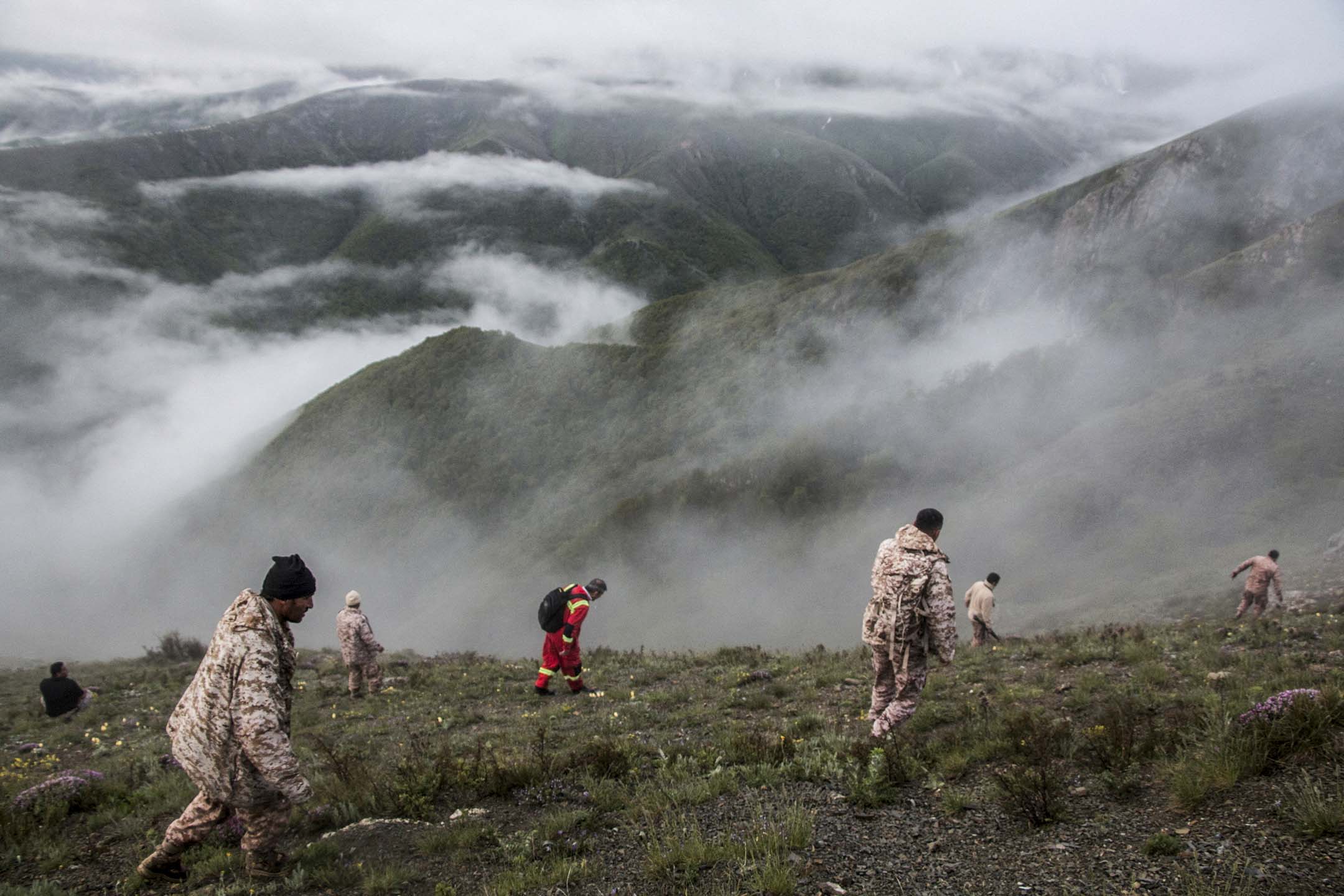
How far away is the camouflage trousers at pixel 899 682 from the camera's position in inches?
270

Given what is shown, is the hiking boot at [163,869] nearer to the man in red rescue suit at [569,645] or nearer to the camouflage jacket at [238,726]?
the camouflage jacket at [238,726]

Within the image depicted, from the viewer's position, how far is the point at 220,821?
5336 mm

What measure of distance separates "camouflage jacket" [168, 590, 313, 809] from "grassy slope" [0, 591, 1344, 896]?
703 millimetres

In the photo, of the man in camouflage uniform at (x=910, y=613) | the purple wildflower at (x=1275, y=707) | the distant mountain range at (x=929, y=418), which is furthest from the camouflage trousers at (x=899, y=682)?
the distant mountain range at (x=929, y=418)

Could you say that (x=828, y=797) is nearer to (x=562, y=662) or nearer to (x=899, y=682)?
(x=899, y=682)

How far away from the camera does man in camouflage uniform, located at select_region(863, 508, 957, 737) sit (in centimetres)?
664

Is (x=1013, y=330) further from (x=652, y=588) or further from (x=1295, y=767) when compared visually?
(x=1295, y=767)

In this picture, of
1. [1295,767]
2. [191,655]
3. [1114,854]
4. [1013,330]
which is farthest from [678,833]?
[1013,330]

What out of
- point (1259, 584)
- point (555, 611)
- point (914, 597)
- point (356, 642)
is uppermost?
point (914, 597)

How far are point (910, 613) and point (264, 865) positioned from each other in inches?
209

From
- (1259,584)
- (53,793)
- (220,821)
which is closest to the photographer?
(220,821)

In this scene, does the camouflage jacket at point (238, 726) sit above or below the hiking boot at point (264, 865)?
above

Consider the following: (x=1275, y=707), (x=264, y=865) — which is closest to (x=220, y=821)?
(x=264, y=865)

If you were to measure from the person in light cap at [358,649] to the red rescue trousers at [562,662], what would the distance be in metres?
3.16
